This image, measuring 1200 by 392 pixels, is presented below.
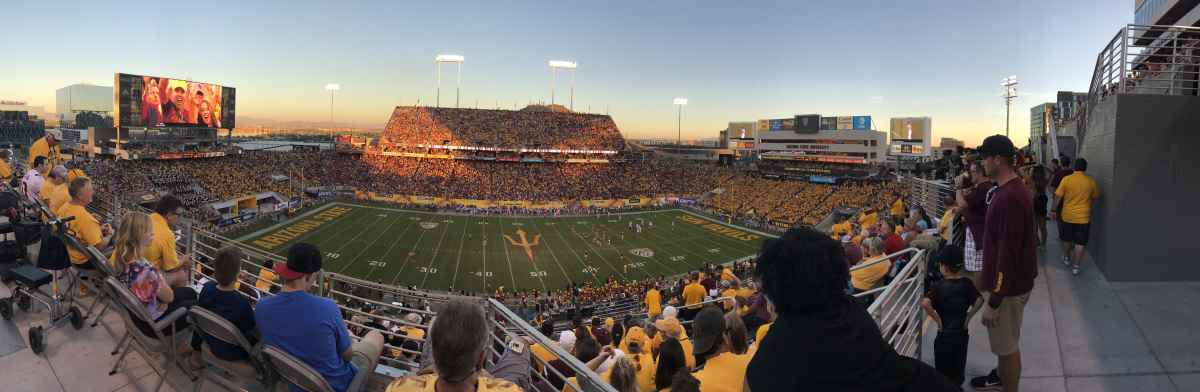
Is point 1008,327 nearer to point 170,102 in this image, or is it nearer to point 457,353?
point 457,353

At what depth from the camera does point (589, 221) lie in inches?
1665

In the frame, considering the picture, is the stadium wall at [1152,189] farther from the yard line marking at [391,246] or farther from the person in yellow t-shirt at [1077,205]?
the yard line marking at [391,246]

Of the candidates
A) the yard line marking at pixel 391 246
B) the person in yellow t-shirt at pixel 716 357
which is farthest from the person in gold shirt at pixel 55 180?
the yard line marking at pixel 391 246

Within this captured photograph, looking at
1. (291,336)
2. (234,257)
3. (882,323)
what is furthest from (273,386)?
(882,323)

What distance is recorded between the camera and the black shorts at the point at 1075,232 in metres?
6.85

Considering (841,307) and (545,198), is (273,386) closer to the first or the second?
(841,307)

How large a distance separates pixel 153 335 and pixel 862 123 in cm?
7579

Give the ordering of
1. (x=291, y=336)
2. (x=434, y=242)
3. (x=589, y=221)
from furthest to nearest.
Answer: (x=589, y=221) < (x=434, y=242) < (x=291, y=336)

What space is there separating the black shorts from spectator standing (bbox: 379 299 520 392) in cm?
797

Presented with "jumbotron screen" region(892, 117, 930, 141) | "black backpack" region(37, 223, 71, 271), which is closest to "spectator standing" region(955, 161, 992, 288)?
"black backpack" region(37, 223, 71, 271)

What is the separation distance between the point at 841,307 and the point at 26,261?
29.6ft

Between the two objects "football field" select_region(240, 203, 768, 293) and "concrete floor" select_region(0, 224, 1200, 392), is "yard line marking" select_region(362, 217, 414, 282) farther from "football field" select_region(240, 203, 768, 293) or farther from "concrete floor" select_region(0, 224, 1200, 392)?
"concrete floor" select_region(0, 224, 1200, 392)

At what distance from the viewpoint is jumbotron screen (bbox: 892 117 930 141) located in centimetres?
8225

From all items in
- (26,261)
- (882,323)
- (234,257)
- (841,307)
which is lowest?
(26,261)
